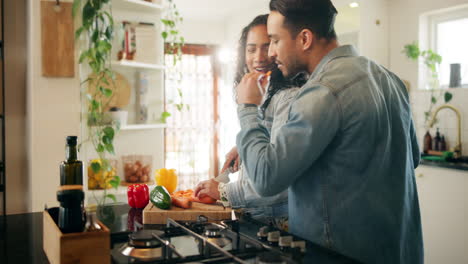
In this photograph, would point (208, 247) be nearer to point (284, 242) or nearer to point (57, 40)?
point (284, 242)

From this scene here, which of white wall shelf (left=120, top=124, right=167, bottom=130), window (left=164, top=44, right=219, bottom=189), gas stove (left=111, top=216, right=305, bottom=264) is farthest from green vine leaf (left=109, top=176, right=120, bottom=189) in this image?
window (left=164, top=44, right=219, bottom=189)

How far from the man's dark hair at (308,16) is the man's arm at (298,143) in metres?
0.22

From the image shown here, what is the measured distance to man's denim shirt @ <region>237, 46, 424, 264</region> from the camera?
1.13 m

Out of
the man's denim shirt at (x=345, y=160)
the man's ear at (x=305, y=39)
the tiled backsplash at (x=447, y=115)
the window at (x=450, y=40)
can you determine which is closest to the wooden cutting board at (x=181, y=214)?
the man's denim shirt at (x=345, y=160)

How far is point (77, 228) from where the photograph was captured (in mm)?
1073

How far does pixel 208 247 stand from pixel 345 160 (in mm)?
425

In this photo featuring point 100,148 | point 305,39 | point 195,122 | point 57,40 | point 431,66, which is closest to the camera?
point 305,39

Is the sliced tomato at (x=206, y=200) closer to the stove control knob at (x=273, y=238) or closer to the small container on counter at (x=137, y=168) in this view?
the stove control knob at (x=273, y=238)

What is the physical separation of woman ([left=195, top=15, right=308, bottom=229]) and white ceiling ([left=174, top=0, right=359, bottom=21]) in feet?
10.6

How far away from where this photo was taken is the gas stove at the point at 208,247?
101 centimetres

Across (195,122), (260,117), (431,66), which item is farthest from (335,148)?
(195,122)

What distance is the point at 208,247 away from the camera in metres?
1.07

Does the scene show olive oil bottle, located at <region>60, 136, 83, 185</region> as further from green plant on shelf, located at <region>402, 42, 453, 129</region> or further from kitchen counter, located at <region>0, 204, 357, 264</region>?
green plant on shelf, located at <region>402, 42, 453, 129</region>

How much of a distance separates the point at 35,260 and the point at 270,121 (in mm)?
940
